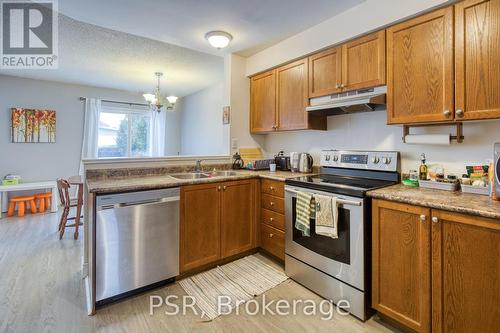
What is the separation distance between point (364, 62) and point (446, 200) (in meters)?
1.29

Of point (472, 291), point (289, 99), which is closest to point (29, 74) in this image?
point (289, 99)

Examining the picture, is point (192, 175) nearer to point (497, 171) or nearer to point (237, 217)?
point (237, 217)

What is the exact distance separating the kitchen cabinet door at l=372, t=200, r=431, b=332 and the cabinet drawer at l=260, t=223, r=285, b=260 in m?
0.94

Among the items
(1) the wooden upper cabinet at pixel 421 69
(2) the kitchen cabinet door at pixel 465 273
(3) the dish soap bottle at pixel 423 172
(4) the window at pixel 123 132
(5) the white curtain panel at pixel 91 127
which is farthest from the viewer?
(4) the window at pixel 123 132

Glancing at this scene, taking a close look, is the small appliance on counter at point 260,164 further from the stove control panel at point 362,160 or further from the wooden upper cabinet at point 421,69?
the wooden upper cabinet at point 421,69

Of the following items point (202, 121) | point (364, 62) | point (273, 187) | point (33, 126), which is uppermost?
point (202, 121)

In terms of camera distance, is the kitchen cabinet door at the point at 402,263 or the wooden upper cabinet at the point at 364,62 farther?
the wooden upper cabinet at the point at 364,62

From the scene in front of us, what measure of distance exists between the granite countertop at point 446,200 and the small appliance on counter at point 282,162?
138 centimetres

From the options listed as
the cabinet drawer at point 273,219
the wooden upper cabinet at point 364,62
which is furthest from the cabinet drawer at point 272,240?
the wooden upper cabinet at point 364,62

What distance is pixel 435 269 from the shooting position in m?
1.40

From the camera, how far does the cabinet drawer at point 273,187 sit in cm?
246

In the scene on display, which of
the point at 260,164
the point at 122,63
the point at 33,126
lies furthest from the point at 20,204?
the point at 260,164

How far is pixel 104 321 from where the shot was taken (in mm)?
1725

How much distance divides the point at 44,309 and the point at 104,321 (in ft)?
1.75
